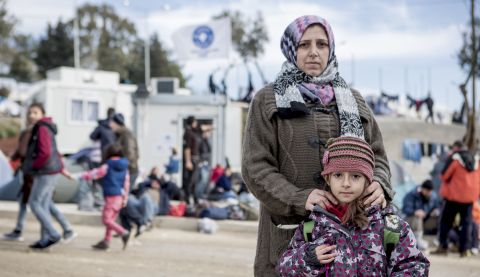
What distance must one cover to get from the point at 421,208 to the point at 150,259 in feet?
15.2

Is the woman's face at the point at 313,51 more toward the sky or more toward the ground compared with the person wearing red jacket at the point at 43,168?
more toward the sky

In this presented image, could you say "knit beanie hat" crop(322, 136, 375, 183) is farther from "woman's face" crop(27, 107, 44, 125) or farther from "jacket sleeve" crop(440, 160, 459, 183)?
"jacket sleeve" crop(440, 160, 459, 183)

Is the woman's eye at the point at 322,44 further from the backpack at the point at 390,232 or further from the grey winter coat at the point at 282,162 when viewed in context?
the backpack at the point at 390,232

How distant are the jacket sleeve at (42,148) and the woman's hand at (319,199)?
22.8ft

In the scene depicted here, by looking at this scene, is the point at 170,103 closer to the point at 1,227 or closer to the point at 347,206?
the point at 1,227

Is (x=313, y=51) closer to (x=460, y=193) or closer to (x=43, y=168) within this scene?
(x=43, y=168)

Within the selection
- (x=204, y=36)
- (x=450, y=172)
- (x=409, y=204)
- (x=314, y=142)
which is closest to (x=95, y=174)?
(x=409, y=204)

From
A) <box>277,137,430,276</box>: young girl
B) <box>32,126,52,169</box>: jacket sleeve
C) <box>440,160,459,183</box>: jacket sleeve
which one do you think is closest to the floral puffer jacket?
<box>277,137,430,276</box>: young girl

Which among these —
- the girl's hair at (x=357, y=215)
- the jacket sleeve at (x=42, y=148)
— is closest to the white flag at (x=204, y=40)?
the jacket sleeve at (x=42, y=148)

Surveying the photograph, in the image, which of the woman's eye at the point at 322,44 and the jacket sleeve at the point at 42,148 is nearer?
the woman's eye at the point at 322,44

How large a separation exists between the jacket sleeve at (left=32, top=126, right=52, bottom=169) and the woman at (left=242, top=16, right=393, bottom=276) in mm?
6604

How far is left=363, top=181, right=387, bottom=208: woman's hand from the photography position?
3.04m

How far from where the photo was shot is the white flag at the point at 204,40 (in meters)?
25.6

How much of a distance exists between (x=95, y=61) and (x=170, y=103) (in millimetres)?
46011
